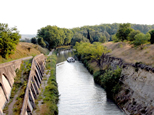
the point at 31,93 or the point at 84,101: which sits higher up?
the point at 31,93

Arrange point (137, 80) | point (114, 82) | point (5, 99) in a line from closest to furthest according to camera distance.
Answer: point (5, 99)
point (137, 80)
point (114, 82)

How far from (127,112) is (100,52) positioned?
1735cm

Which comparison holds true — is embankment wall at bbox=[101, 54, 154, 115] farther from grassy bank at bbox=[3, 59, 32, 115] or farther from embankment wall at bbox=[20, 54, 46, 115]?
grassy bank at bbox=[3, 59, 32, 115]

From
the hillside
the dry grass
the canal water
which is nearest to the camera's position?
the canal water

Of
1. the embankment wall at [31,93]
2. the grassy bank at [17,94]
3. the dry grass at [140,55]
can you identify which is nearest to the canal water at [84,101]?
the embankment wall at [31,93]

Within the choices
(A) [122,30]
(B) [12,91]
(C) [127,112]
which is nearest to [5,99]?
(B) [12,91]

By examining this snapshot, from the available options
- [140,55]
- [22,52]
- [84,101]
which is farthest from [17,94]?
[22,52]

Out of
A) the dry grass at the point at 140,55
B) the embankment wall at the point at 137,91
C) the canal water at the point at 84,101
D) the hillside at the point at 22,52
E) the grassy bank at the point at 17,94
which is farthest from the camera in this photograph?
the hillside at the point at 22,52

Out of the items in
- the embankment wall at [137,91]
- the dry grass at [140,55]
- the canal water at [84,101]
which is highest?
the dry grass at [140,55]

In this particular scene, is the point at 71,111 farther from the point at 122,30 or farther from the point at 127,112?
the point at 122,30

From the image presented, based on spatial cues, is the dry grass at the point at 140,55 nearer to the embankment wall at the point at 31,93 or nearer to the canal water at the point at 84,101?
the canal water at the point at 84,101

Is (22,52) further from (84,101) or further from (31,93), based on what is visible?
(84,101)

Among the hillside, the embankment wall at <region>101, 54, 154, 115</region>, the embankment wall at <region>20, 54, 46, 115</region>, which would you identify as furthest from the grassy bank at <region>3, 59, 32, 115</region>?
the embankment wall at <region>101, 54, 154, 115</region>

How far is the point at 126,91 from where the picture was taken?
20.7 meters
